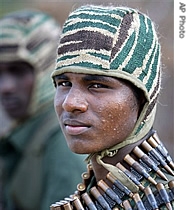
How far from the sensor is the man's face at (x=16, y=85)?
22.9 ft

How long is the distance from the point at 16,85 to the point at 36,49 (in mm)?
350

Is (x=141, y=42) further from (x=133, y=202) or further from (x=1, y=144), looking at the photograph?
(x=1, y=144)

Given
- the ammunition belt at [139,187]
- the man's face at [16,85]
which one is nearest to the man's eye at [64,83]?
the ammunition belt at [139,187]

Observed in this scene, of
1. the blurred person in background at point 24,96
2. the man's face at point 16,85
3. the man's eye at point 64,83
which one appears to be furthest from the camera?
the man's face at point 16,85

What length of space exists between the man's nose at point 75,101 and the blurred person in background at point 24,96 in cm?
330

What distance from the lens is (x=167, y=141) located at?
800 centimetres

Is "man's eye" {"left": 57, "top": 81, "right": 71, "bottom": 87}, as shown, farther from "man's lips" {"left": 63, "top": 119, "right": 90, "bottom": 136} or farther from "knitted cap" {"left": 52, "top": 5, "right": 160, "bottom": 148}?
"man's lips" {"left": 63, "top": 119, "right": 90, "bottom": 136}

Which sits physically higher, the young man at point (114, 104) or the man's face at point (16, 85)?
the man's face at point (16, 85)

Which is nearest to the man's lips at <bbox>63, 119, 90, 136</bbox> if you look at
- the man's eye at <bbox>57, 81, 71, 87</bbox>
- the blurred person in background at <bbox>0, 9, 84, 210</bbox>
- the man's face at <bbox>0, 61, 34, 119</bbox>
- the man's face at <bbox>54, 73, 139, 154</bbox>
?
the man's face at <bbox>54, 73, 139, 154</bbox>

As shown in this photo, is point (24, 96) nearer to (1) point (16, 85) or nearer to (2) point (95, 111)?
(1) point (16, 85)

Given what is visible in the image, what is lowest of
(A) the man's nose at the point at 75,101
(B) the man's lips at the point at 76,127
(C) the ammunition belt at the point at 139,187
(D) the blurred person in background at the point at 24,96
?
(C) the ammunition belt at the point at 139,187

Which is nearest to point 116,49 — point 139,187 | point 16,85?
point 139,187

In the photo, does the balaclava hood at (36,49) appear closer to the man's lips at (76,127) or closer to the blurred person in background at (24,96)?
the blurred person in background at (24,96)
